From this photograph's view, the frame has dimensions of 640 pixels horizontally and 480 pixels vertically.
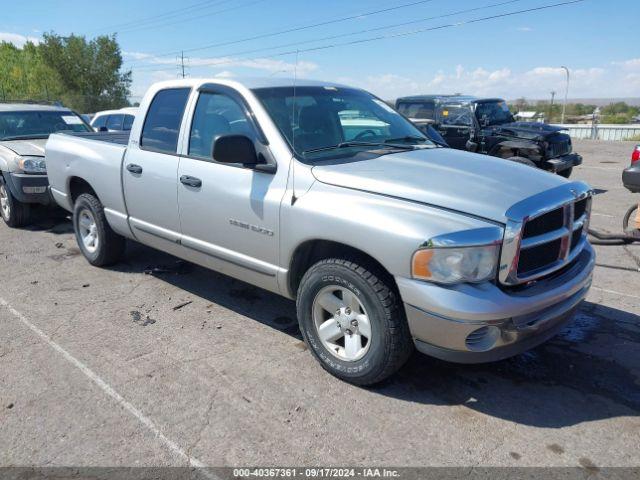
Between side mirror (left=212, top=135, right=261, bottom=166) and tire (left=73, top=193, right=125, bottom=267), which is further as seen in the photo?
tire (left=73, top=193, right=125, bottom=267)

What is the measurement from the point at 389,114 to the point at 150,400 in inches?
120

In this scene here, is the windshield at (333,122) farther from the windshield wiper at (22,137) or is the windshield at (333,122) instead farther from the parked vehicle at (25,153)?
the windshield wiper at (22,137)

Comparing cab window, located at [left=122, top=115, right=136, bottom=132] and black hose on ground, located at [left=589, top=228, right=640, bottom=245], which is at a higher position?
cab window, located at [left=122, top=115, right=136, bottom=132]

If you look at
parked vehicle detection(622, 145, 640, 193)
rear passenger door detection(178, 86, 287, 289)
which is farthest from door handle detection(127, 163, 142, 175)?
parked vehicle detection(622, 145, 640, 193)

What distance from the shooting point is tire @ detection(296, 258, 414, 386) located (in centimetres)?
307

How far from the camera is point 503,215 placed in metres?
2.83

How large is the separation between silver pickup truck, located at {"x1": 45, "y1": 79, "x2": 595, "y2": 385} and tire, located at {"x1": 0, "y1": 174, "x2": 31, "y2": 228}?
141 inches

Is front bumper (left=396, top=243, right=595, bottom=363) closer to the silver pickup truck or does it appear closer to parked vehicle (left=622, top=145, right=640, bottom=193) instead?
the silver pickup truck

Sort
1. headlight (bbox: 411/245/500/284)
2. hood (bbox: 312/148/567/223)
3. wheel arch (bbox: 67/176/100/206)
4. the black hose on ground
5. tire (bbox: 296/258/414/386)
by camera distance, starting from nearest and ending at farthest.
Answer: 1. headlight (bbox: 411/245/500/284)
2. hood (bbox: 312/148/567/223)
3. tire (bbox: 296/258/414/386)
4. wheel arch (bbox: 67/176/100/206)
5. the black hose on ground

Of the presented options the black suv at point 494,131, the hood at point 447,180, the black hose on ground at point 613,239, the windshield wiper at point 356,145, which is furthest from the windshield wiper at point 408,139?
the black suv at point 494,131

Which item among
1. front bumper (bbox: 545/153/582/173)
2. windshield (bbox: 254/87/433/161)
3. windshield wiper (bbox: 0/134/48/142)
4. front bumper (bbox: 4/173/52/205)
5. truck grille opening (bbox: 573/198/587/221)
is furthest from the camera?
front bumper (bbox: 545/153/582/173)

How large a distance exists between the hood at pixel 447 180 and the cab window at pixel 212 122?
2.95ft

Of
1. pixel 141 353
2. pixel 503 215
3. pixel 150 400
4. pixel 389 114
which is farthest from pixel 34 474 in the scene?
pixel 389 114

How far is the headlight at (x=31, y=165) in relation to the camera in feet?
23.4
